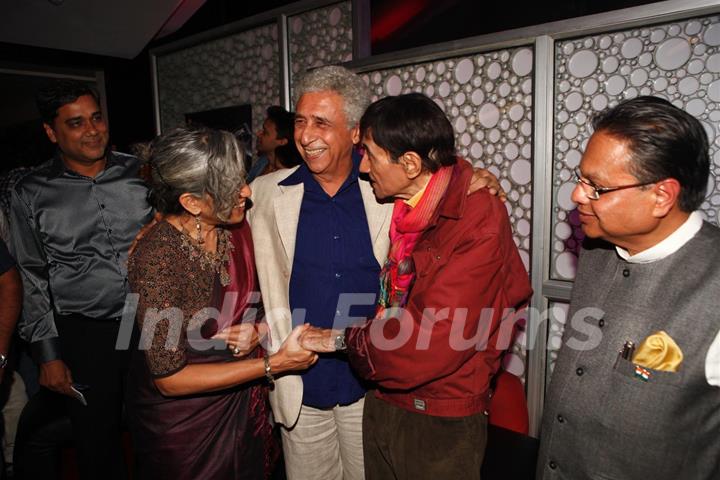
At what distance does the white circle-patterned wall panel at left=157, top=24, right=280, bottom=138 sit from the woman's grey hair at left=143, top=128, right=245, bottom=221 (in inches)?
99.7

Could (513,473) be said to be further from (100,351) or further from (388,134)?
(100,351)

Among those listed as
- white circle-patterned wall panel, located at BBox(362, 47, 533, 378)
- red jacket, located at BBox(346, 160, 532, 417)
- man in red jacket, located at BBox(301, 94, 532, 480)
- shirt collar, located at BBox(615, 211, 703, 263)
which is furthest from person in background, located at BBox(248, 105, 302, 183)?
shirt collar, located at BBox(615, 211, 703, 263)

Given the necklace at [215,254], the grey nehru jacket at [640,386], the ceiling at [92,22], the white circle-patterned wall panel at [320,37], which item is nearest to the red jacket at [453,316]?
the grey nehru jacket at [640,386]

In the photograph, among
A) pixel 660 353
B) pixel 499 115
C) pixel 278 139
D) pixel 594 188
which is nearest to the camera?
pixel 660 353

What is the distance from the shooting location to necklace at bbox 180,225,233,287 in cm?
171

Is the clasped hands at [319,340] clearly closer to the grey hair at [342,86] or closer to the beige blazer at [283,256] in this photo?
the beige blazer at [283,256]

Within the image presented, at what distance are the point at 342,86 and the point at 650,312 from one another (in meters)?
1.48

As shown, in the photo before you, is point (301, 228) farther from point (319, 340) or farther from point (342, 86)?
point (342, 86)

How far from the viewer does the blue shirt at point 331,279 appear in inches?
82.4

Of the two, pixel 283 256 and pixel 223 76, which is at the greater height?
pixel 223 76

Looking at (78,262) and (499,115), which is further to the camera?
(499,115)

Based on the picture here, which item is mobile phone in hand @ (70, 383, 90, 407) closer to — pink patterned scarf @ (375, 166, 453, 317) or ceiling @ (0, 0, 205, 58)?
pink patterned scarf @ (375, 166, 453, 317)

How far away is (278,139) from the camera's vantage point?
3838 millimetres

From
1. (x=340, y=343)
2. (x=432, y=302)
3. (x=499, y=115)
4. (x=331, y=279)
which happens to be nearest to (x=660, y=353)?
(x=432, y=302)
